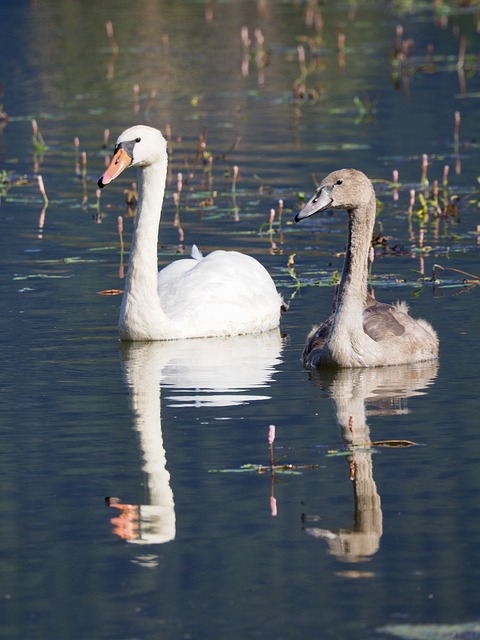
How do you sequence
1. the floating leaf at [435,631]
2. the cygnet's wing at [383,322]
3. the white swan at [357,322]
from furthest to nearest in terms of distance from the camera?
the cygnet's wing at [383,322] → the white swan at [357,322] → the floating leaf at [435,631]

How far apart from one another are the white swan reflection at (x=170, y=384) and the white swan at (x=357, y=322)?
0.55 meters

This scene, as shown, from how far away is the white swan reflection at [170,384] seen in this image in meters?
8.69

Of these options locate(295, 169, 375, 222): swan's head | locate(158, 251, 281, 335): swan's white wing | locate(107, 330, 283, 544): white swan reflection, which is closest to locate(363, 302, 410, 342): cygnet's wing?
locate(107, 330, 283, 544): white swan reflection

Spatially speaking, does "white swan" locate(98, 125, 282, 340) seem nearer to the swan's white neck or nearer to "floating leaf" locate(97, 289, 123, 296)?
the swan's white neck

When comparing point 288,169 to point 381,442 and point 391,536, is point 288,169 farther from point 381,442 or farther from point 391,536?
point 391,536

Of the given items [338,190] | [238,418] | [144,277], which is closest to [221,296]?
[144,277]

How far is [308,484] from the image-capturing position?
925 centimetres

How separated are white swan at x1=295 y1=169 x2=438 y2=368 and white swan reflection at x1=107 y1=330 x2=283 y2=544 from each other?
1.81 feet

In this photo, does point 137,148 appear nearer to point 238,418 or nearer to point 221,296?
point 221,296

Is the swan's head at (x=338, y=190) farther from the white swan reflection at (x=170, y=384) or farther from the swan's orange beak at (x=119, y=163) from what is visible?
the swan's orange beak at (x=119, y=163)

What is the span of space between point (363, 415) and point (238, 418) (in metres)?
0.85

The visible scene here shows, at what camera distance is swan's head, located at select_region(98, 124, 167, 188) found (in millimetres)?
13766

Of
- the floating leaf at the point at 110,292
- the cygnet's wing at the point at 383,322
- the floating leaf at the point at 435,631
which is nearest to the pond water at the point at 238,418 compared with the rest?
the floating leaf at the point at 435,631

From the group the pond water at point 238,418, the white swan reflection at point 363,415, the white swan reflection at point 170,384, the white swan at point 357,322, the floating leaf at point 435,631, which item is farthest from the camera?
the white swan at point 357,322
